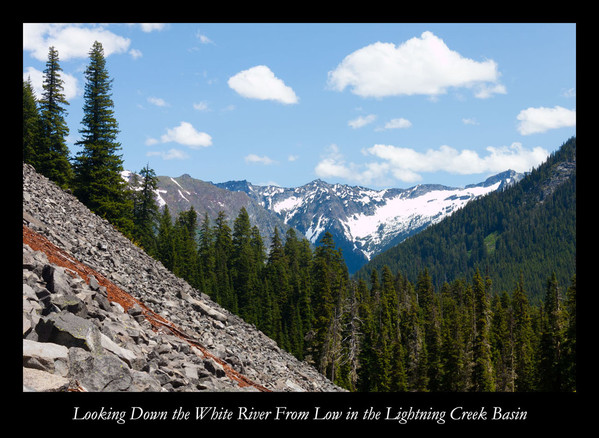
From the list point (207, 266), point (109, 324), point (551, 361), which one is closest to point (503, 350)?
point (551, 361)

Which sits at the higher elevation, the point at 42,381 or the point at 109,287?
the point at 109,287

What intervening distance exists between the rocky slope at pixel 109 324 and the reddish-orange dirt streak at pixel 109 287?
8 centimetres

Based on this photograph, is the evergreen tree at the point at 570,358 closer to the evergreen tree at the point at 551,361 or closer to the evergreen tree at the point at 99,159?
the evergreen tree at the point at 551,361

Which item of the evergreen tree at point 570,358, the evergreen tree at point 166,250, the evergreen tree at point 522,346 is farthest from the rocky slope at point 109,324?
the evergreen tree at point 522,346

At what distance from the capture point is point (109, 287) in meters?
16.9

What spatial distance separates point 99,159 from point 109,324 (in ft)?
99.8

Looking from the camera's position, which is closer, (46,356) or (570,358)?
(46,356)

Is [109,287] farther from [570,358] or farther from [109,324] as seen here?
[570,358]

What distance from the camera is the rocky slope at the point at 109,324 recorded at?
340 inches

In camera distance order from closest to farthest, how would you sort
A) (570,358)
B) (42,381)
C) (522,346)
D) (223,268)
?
(42,381) < (570,358) < (522,346) < (223,268)
